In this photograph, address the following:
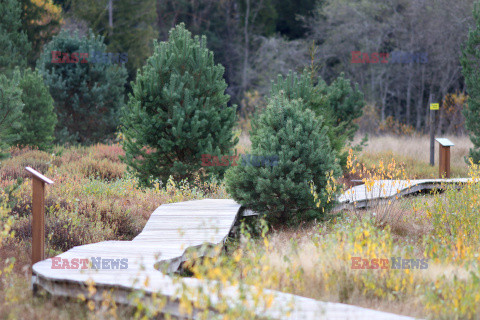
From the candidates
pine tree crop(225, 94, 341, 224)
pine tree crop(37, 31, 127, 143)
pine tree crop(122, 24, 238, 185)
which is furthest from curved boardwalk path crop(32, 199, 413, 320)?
pine tree crop(37, 31, 127, 143)

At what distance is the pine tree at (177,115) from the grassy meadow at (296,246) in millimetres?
466

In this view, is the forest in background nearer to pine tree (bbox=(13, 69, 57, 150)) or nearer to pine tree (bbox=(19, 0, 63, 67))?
pine tree (bbox=(19, 0, 63, 67))

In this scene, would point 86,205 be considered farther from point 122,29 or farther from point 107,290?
point 122,29

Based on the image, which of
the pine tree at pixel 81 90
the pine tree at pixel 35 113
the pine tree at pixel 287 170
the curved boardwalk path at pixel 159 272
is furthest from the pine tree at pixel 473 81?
the pine tree at pixel 35 113

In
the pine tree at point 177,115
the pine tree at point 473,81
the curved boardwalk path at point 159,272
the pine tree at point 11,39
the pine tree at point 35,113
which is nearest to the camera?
the curved boardwalk path at point 159,272

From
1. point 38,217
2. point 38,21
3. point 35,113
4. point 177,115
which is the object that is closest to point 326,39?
point 38,21

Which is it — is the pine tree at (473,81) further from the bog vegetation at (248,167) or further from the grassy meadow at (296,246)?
the grassy meadow at (296,246)

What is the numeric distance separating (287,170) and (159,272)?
294 cm

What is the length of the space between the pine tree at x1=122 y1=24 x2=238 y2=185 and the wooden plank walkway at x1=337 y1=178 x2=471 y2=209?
255cm

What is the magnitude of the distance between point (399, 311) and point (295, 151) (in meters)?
3.21

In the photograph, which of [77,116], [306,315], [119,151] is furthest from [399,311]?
[77,116]

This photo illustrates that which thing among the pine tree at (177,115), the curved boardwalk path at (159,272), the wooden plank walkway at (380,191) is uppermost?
the pine tree at (177,115)

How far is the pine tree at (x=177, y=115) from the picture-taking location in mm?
9820

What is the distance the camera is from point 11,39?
2008cm
